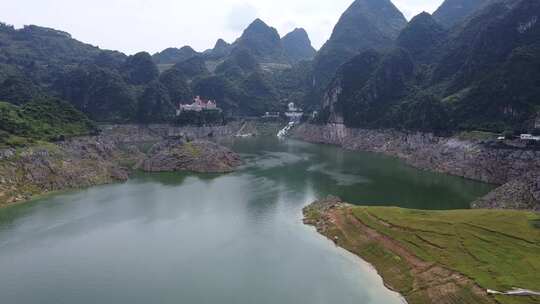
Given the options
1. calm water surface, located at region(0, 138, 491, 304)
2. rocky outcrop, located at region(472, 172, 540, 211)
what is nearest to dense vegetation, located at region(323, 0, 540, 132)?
calm water surface, located at region(0, 138, 491, 304)

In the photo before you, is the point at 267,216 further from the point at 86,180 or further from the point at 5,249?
the point at 86,180

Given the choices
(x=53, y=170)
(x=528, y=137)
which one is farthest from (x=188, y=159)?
(x=528, y=137)

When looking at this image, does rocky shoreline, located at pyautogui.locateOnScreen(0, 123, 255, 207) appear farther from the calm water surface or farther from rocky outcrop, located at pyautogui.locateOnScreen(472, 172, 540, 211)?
rocky outcrop, located at pyautogui.locateOnScreen(472, 172, 540, 211)

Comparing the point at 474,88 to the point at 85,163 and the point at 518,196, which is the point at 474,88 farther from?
the point at 85,163

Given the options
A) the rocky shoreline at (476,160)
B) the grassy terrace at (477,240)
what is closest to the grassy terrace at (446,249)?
the grassy terrace at (477,240)

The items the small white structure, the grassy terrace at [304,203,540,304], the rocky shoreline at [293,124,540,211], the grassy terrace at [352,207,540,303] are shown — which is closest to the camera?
the grassy terrace at [304,203,540,304]
